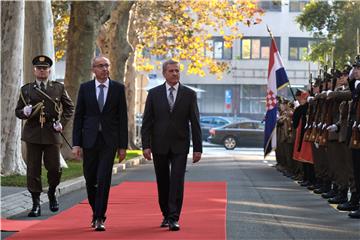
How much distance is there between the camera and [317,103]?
15320 millimetres

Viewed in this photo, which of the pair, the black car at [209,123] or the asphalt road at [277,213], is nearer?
the asphalt road at [277,213]

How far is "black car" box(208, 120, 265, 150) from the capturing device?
157ft

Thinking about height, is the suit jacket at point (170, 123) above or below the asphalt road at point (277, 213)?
above

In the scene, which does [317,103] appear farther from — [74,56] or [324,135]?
[74,56]

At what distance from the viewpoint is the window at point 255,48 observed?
2734 inches

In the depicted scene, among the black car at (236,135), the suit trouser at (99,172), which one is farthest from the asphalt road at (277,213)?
the black car at (236,135)

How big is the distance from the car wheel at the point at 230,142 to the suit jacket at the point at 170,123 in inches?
1455

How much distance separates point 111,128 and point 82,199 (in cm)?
459

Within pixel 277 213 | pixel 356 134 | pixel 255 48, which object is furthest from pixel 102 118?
pixel 255 48

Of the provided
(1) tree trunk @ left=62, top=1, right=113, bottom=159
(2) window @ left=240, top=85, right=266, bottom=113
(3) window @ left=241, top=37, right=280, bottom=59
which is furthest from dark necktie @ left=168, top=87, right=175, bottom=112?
(2) window @ left=240, top=85, right=266, bottom=113

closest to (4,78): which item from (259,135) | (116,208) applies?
(116,208)

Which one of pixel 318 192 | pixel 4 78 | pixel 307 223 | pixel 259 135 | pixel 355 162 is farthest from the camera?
pixel 259 135

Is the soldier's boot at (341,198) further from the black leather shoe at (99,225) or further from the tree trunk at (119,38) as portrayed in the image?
the tree trunk at (119,38)

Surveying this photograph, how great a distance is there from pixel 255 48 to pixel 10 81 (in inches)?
2068
